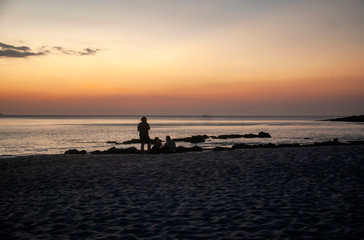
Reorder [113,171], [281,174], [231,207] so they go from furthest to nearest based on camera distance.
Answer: [113,171]
[281,174]
[231,207]

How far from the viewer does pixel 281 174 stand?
13586 mm

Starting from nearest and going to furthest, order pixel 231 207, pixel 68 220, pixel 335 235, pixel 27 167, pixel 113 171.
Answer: pixel 335 235 < pixel 68 220 < pixel 231 207 < pixel 113 171 < pixel 27 167

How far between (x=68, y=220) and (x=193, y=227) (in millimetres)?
3426

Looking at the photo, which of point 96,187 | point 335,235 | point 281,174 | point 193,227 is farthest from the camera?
point 281,174

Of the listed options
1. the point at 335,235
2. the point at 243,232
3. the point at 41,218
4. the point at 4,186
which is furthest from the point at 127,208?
the point at 4,186

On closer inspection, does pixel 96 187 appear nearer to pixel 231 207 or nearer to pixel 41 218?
pixel 41 218

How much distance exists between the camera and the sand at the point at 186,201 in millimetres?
6777

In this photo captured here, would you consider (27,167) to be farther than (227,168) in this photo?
Yes

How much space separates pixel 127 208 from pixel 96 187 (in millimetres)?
3448

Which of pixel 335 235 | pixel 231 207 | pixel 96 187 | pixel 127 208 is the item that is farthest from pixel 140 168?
pixel 335 235

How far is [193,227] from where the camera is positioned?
6957mm

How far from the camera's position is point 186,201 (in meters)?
9.35

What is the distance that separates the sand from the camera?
678 cm

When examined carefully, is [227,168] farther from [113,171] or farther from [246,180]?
[113,171]
